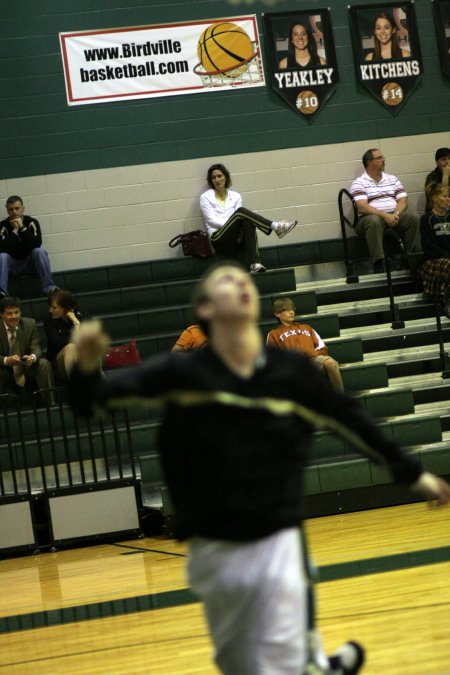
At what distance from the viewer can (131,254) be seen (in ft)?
38.1

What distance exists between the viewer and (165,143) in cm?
1166

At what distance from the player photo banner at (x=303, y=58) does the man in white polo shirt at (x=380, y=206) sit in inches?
36.7

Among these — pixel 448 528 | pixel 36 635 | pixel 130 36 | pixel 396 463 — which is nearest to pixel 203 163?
pixel 130 36

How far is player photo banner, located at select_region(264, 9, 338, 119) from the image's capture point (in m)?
11.8

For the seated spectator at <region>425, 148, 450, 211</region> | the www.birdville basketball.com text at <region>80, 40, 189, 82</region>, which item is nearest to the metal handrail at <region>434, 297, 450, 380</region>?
the seated spectator at <region>425, 148, 450, 211</region>

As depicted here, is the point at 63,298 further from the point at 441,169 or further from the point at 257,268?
the point at 441,169

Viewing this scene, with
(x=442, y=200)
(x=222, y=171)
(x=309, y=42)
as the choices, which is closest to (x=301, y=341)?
(x=442, y=200)

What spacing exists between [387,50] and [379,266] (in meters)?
2.55

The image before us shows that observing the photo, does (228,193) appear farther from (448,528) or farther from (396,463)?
(396,463)

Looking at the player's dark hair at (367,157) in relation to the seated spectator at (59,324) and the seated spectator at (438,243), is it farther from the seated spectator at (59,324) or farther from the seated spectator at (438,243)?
the seated spectator at (59,324)

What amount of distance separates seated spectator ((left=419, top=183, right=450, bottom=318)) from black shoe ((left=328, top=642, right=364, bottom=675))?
7210mm

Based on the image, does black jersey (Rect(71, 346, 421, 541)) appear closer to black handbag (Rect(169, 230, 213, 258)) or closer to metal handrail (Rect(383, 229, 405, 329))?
metal handrail (Rect(383, 229, 405, 329))

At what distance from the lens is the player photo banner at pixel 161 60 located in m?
11.5

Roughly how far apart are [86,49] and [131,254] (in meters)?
2.18
